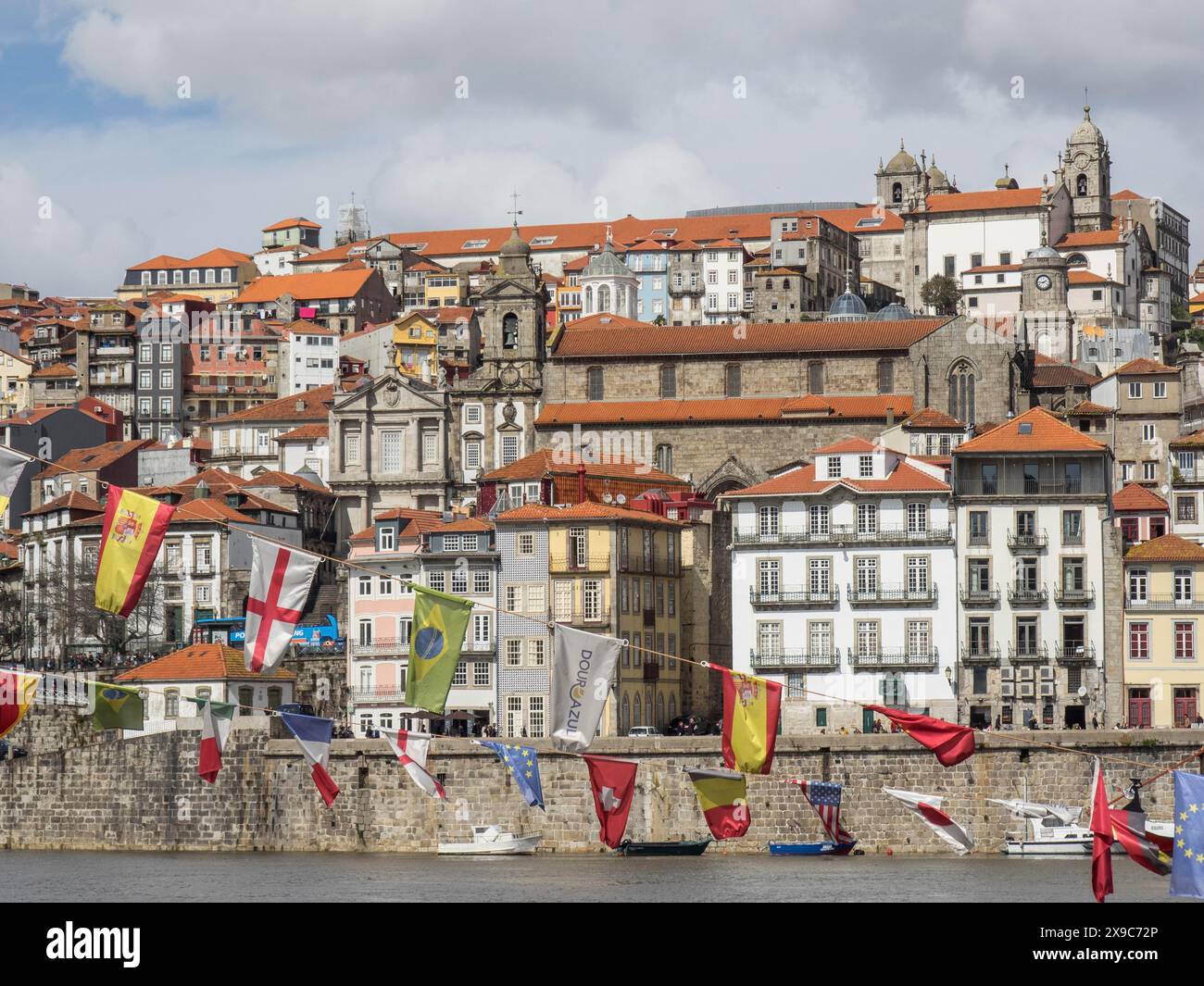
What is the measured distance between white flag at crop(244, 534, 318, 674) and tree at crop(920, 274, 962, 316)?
113 meters

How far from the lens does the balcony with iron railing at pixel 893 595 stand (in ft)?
223

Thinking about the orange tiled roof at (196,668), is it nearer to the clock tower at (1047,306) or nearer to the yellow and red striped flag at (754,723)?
the yellow and red striped flag at (754,723)

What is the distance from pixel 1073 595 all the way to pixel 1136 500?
484 inches

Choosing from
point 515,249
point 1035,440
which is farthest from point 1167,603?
point 515,249

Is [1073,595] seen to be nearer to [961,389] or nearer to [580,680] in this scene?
[961,389]

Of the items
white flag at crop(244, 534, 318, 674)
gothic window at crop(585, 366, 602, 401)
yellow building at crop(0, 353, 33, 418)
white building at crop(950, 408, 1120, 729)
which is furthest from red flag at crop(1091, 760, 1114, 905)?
yellow building at crop(0, 353, 33, 418)

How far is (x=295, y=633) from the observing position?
8106 centimetres

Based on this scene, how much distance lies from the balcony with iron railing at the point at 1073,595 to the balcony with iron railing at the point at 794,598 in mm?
6461

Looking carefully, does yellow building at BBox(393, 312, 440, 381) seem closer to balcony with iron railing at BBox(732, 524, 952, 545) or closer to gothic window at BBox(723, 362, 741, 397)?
gothic window at BBox(723, 362, 741, 397)

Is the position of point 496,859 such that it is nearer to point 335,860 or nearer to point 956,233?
point 335,860

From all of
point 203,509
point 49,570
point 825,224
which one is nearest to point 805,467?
point 203,509
